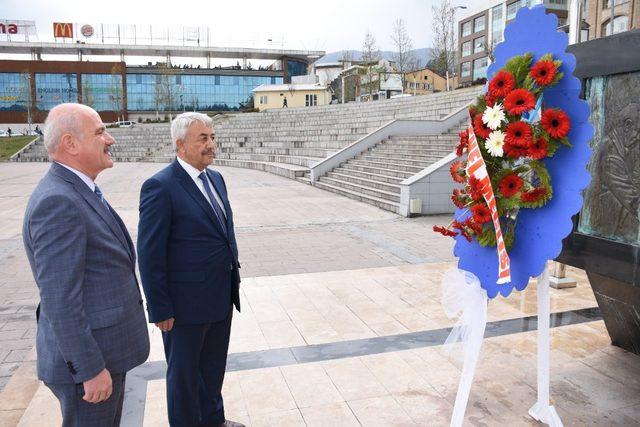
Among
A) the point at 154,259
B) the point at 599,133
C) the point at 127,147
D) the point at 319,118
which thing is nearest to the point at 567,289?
the point at 599,133

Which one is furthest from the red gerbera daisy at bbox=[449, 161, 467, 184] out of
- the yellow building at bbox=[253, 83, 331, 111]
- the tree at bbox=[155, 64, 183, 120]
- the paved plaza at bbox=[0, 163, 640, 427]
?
the tree at bbox=[155, 64, 183, 120]

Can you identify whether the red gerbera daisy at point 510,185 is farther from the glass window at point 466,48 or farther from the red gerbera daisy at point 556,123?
the glass window at point 466,48

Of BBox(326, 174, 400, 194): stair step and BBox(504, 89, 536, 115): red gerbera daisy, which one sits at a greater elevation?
BBox(504, 89, 536, 115): red gerbera daisy

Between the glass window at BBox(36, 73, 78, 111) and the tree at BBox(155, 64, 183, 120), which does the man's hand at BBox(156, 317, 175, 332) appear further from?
the glass window at BBox(36, 73, 78, 111)

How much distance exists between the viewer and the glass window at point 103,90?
65.3 metres

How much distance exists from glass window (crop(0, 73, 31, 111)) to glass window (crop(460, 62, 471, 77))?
198ft

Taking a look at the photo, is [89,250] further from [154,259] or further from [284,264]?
[284,264]

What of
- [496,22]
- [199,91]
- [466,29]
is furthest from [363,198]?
[466,29]

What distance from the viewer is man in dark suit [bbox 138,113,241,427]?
8.77ft

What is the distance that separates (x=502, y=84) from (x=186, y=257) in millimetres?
1977

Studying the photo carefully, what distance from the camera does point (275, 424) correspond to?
3.19 metres

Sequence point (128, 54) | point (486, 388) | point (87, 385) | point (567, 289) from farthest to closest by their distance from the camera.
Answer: point (128, 54)
point (567, 289)
point (486, 388)
point (87, 385)

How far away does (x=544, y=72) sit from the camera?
8.26 feet

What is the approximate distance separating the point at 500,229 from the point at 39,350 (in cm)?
227
